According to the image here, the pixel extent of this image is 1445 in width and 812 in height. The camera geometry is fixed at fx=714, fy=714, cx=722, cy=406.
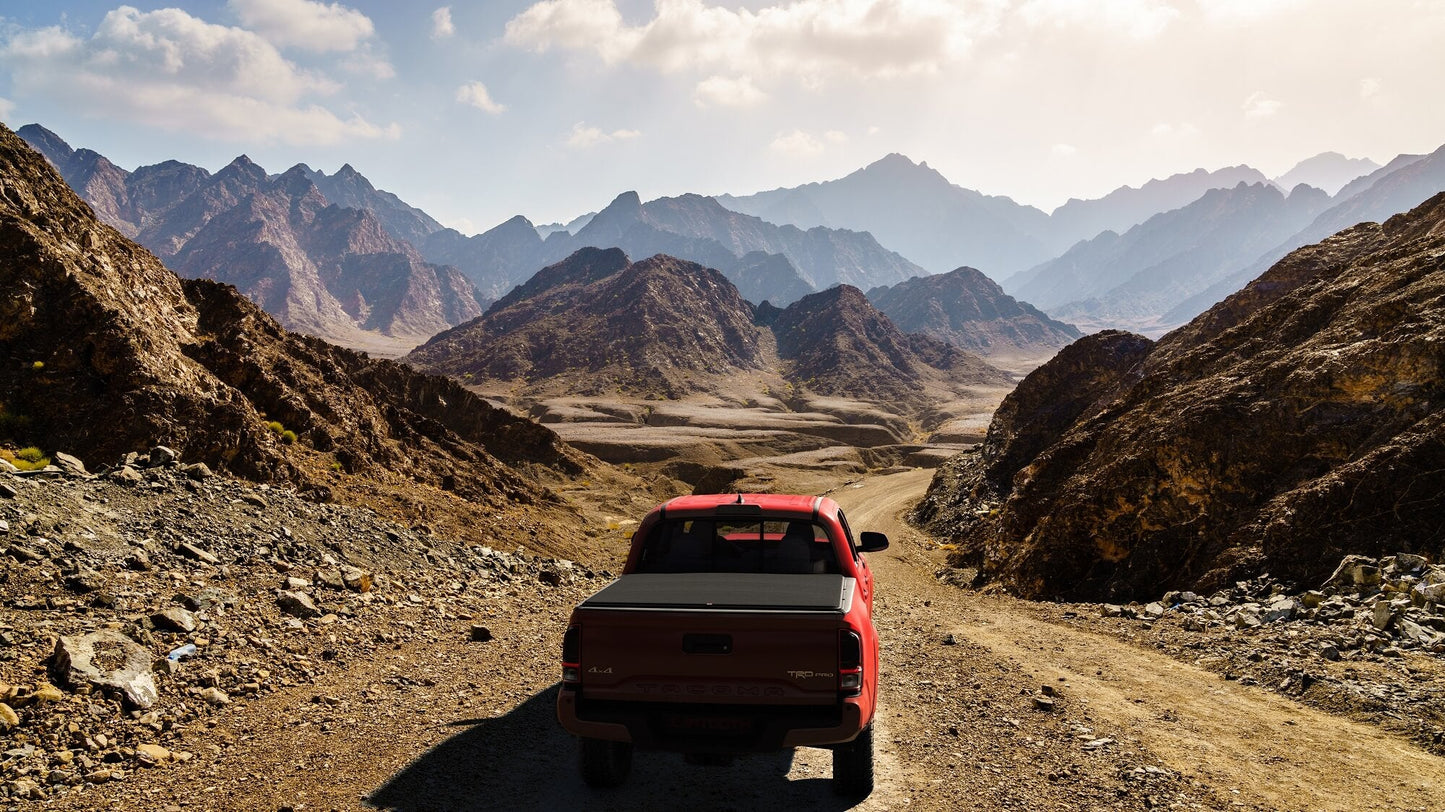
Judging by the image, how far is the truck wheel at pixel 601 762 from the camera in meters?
5.43

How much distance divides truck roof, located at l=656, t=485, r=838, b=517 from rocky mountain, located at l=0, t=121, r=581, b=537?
12.7 meters

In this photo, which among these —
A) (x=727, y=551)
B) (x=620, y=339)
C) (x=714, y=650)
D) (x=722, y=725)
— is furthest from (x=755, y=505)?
(x=620, y=339)

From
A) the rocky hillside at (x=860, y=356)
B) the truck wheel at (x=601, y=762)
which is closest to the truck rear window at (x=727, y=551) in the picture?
the truck wheel at (x=601, y=762)

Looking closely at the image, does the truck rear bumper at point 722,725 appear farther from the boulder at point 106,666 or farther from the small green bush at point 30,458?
the small green bush at point 30,458

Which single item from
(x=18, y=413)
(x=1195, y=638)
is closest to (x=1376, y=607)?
(x=1195, y=638)

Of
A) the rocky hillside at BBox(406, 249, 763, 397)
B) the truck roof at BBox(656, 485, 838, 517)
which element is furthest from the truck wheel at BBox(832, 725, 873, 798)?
the rocky hillside at BBox(406, 249, 763, 397)

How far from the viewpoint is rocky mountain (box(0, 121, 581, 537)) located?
1488 centimetres

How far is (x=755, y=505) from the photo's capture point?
6.38 meters

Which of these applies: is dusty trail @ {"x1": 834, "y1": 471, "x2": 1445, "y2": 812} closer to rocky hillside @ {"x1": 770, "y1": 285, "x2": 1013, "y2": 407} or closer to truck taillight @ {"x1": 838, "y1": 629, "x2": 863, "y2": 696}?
truck taillight @ {"x1": 838, "y1": 629, "x2": 863, "y2": 696}

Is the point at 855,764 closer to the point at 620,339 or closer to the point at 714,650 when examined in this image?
the point at 714,650

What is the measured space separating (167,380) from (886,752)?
17.6 metres

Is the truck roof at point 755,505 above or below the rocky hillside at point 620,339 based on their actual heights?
below

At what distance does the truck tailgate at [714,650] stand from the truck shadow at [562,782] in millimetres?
1118

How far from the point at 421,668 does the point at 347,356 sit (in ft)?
136
